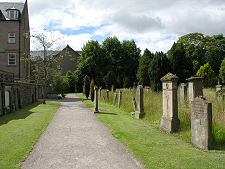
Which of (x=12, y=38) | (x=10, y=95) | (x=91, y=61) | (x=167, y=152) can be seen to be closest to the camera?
(x=167, y=152)

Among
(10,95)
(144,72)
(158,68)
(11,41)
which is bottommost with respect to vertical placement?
(10,95)

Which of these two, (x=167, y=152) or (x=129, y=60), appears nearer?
(x=167, y=152)

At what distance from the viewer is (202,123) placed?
5.88 meters

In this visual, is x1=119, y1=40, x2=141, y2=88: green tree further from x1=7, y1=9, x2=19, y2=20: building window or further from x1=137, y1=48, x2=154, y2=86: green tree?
x1=7, y1=9, x2=19, y2=20: building window

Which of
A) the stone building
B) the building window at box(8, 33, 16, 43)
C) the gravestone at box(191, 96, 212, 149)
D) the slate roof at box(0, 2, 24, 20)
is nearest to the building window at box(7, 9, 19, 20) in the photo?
the stone building

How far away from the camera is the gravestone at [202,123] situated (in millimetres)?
5684

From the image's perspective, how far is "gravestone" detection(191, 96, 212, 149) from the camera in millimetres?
5684

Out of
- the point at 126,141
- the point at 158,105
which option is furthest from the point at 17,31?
the point at 126,141

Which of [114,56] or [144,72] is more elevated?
[114,56]

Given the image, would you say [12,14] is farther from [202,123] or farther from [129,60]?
[202,123]

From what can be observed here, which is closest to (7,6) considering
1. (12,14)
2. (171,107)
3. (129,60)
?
(12,14)

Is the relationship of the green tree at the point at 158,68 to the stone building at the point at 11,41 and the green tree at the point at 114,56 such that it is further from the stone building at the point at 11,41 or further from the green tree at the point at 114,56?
the green tree at the point at 114,56

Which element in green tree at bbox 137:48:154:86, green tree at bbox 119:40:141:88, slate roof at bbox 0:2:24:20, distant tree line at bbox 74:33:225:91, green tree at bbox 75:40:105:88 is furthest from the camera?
green tree at bbox 119:40:141:88

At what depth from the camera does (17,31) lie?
28062 millimetres
